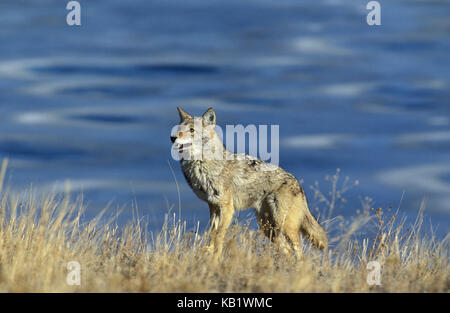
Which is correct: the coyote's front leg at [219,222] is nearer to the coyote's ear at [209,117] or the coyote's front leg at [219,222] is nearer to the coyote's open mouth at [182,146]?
the coyote's open mouth at [182,146]

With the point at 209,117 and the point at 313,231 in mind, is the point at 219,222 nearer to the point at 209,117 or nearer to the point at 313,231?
the point at 313,231

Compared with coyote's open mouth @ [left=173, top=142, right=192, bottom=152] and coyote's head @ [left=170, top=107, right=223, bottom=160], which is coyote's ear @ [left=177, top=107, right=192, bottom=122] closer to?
coyote's head @ [left=170, top=107, right=223, bottom=160]

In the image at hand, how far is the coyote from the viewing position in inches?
349

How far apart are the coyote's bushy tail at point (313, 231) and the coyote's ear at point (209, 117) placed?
2.14 m

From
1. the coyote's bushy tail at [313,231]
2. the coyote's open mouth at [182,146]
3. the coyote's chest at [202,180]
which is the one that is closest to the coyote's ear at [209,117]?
the coyote's open mouth at [182,146]

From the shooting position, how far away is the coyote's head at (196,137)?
339 inches

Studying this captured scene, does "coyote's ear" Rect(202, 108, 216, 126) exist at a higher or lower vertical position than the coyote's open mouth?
higher

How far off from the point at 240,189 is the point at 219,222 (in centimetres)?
65

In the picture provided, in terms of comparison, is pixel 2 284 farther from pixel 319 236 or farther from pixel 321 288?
pixel 319 236

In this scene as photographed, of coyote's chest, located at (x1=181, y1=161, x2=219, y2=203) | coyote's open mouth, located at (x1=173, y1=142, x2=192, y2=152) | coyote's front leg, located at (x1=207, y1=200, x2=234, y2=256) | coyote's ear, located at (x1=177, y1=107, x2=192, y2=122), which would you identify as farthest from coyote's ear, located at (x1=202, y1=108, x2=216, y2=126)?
coyote's front leg, located at (x1=207, y1=200, x2=234, y2=256)

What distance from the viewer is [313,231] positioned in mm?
9156

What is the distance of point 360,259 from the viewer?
8.01 meters
